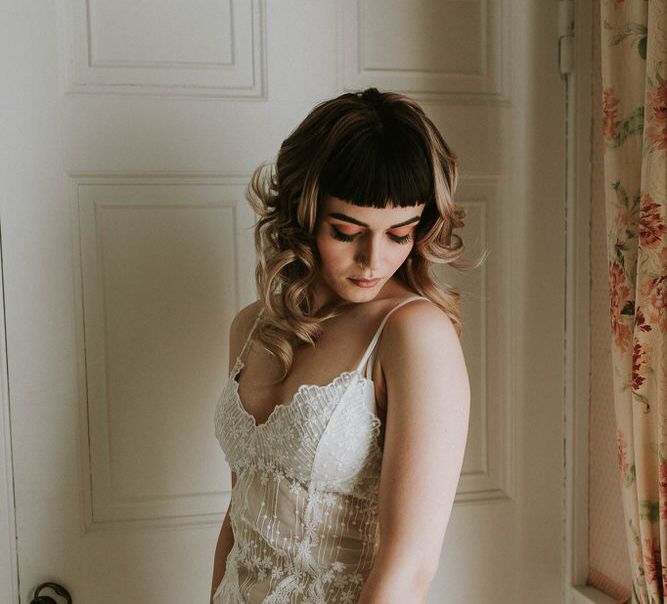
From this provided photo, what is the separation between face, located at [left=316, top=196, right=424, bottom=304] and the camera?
42.1 inches

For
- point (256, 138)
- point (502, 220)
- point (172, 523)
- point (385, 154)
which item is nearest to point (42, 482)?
point (172, 523)

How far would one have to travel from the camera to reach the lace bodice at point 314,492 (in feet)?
3.59

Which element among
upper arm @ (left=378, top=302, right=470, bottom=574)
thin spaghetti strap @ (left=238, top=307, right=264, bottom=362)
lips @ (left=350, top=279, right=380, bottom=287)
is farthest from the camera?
thin spaghetti strap @ (left=238, top=307, right=264, bottom=362)

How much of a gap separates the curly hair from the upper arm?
180mm

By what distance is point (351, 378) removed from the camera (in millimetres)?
1111

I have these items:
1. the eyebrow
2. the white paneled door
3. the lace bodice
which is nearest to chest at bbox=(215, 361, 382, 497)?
the lace bodice

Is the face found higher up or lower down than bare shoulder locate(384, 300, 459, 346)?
higher up

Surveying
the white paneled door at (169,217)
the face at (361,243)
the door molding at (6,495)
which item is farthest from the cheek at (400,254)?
the door molding at (6,495)

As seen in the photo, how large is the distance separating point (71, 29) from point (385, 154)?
73 cm

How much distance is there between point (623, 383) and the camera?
1339mm

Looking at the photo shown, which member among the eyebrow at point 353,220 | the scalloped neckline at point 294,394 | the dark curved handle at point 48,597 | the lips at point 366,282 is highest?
the eyebrow at point 353,220

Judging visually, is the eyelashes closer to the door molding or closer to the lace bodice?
the lace bodice

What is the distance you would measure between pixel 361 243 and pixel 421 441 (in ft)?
1.00

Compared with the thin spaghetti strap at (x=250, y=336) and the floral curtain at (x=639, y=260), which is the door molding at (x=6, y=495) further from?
the floral curtain at (x=639, y=260)
